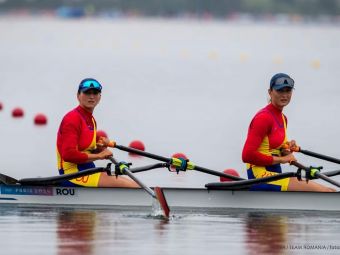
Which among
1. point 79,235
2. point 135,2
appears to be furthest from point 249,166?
point 135,2

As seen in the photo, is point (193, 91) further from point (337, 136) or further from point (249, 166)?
point (249, 166)

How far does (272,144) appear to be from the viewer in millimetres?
17438

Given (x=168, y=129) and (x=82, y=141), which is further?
(x=168, y=129)

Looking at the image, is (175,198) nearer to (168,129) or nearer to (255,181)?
(255,181)

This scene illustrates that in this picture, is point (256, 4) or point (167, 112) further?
point (256, 4)

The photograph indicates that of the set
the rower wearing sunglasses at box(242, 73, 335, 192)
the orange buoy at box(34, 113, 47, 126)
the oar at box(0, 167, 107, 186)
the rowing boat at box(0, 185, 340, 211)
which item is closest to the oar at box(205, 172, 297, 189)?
the rowing boat at box(0, 185, 340, 211)

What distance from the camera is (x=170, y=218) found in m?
17.0

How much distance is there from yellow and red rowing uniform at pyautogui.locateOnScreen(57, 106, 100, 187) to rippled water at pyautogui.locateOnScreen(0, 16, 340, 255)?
1.63 feet

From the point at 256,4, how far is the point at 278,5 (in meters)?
7.15

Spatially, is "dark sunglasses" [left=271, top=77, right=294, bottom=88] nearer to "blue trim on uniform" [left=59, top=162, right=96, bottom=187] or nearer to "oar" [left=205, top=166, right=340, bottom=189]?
"oar" [left=205, top=166, right=340, bottom=189]

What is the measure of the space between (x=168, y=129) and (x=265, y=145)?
14.1 metres

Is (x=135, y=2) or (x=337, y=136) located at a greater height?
(x=135, y=2)

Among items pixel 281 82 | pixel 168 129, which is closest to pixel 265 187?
pixel 281 82

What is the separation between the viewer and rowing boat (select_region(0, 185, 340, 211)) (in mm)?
17531
